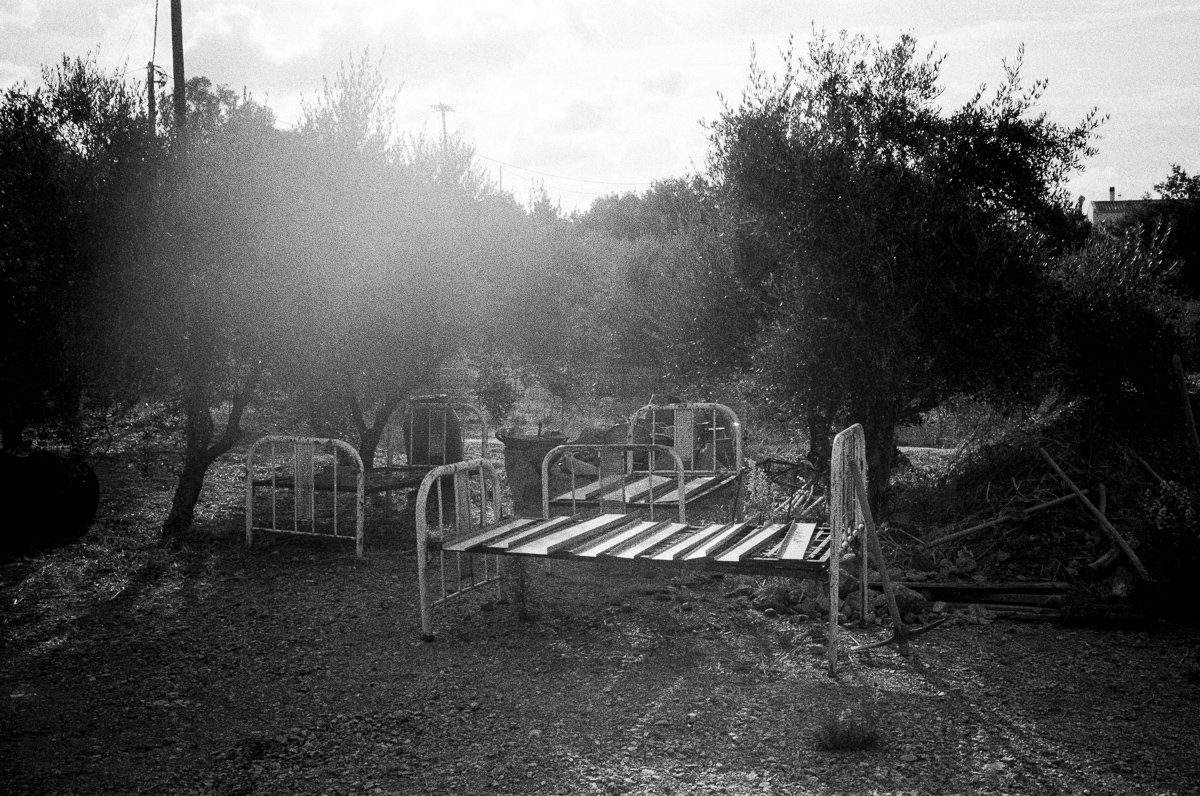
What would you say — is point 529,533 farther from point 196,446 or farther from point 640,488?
point 196,446

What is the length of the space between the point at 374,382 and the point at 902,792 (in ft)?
26.2

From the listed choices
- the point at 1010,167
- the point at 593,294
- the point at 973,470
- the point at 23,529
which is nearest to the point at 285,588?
the point at 23,529

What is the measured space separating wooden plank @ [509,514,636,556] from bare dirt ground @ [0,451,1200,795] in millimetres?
620

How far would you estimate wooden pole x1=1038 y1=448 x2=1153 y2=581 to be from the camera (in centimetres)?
684

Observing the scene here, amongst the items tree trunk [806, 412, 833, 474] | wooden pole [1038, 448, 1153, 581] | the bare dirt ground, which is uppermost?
tree trunk [806, 412, 833, 474]

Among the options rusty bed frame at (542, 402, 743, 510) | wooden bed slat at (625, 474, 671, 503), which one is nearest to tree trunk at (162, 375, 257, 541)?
rusty bed frame at (542, 402, 743, 510)

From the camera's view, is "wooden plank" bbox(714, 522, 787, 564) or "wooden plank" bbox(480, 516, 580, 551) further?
"wooden plank" bbox(480, 516, 580, 551)

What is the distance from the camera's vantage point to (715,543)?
5.86 meters

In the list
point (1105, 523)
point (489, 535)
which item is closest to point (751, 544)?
point (489, 535)

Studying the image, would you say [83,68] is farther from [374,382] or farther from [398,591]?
[398,591]

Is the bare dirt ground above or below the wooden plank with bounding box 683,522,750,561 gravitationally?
below

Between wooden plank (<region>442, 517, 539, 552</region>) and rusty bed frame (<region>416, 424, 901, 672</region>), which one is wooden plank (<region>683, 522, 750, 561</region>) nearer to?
rusty bed frame (<region>416, 424, 901, 672</region>)

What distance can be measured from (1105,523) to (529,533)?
14.2ft

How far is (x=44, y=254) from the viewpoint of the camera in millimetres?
8875
